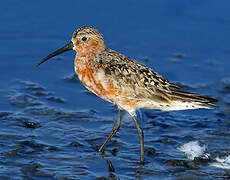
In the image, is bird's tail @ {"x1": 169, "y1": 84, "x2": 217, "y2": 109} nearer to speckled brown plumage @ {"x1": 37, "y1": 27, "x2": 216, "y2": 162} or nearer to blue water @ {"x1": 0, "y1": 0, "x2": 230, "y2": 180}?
speckled brown plumage @ {"x1": 37, "y1": 27, "x2": 216, "y2": 162}

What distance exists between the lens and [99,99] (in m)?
11.6

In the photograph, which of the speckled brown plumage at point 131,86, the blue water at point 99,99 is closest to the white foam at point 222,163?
the blue water at point 99,99

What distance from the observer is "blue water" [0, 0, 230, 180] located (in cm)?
910

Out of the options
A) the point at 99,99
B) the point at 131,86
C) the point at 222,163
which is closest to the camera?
the point at 131,86

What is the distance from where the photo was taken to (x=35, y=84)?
468 inches

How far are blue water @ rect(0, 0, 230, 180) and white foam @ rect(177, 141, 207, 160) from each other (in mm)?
127

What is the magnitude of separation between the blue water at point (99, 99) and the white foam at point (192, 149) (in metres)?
0.13

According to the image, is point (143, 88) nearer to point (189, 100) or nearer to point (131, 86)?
point (131, 86)

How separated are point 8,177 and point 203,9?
857 centimetres

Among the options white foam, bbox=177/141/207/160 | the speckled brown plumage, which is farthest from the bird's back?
white foam, bbox=177/141/207/160

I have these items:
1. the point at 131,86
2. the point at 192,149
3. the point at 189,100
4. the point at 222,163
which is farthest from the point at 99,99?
the point at 222,163

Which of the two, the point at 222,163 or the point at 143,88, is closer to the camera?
the point at 143,88

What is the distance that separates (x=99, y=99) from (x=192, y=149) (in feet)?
8.93

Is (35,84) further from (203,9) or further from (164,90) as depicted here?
(203,9)
